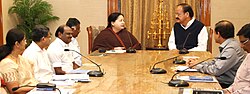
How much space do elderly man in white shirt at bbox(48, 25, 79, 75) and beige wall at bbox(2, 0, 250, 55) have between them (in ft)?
8.21

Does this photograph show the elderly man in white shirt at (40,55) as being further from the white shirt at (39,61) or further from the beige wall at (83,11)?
the beige wall at (83,11)

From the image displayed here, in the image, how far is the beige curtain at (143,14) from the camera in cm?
650

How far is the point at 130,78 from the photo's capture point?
2979mm

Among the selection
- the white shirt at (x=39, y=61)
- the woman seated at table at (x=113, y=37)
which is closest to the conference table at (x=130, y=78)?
the white shirt at (x=39, y=61)

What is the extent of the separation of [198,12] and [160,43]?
34.5 inches

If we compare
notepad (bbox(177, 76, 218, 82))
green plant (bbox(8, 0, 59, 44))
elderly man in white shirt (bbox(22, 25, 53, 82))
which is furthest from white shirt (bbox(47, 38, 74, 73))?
green plant (bbox(8, 0, 59, 44))

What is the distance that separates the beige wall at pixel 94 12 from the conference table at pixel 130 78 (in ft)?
8.45

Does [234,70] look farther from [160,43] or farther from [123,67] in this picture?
[160,43]

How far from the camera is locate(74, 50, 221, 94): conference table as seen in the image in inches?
101

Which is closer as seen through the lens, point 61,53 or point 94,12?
point 61,53

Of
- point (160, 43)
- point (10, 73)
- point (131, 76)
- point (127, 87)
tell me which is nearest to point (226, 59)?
point (131, 76)

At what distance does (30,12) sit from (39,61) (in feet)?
10.4

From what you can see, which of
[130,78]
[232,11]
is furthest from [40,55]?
[232,11]

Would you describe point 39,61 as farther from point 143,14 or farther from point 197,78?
point 143,14
